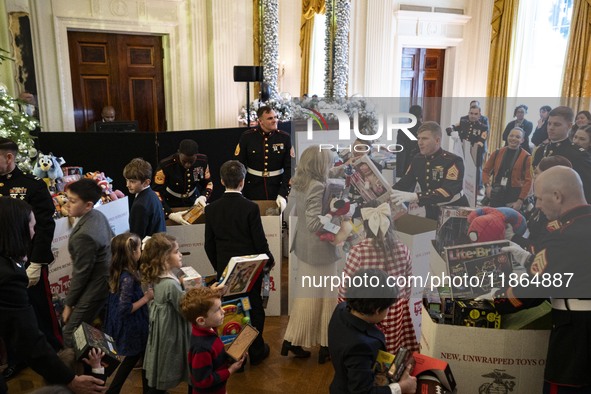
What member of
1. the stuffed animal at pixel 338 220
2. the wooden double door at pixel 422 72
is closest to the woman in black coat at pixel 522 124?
the stuffed animal at pixel 338 220

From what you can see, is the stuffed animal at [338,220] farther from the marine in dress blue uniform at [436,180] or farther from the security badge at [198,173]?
the security badge at [198,173]

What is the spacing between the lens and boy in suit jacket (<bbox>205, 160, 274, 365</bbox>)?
3141mm

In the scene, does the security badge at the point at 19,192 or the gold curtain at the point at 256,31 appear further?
the gold curtain at the point at 256,31

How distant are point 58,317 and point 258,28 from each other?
5.97 meters

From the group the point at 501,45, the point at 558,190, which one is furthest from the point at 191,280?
the point at 501,45

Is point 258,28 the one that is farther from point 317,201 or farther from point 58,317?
point 317,201

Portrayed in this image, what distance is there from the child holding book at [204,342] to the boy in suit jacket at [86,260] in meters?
0.93

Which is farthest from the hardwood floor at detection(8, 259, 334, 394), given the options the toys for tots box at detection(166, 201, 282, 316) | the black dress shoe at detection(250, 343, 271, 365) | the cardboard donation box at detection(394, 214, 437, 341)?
the cardboard donation box at detection(394, 214, 437, 341)

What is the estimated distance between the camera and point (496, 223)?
6.35ft

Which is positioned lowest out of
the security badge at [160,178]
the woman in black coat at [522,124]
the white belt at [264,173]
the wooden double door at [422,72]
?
the white belt at [264,173]

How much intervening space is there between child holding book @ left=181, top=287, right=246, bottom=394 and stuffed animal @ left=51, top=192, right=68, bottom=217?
6.41 ft

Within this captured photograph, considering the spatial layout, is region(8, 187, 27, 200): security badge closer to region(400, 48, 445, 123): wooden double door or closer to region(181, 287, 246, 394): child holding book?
region(181, 287, 246, 394): child holding book

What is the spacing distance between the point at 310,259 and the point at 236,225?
594 mm

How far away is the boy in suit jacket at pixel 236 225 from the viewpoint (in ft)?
10.3
